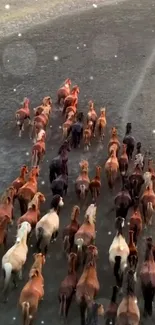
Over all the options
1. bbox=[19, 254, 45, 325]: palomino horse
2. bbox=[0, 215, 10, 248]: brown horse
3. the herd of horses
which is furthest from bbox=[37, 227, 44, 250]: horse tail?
bbox=[19, 254, 45, 325]: palomino horse

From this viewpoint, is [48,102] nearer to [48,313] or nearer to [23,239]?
[23,239]

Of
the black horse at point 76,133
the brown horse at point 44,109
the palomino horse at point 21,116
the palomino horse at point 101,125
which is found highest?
the brown horse at point 44,109

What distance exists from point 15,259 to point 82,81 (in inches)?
376

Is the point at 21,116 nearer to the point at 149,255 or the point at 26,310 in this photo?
the point at 149,255

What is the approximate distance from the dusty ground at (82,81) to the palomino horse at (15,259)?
363mm

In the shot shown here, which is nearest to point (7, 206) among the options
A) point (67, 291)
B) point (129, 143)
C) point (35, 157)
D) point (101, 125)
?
point (67, 291)

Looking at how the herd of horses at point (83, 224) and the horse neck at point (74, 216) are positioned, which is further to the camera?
the horse neck at point (74, 216)

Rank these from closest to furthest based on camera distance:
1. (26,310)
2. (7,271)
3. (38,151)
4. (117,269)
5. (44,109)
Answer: (26,310), (7,271), (117,269), (38,151), (44,109)

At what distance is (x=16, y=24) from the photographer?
2169 centimetres

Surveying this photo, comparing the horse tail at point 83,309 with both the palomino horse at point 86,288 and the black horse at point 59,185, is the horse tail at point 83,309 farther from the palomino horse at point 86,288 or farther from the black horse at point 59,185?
the black horse at point 59,185

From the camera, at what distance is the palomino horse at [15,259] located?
9756mm

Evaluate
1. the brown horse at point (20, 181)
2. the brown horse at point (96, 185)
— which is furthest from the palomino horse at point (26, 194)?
the brown horse at point (96, 185)

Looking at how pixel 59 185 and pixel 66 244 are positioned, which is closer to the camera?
pixel 66 244

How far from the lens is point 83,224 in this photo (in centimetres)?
1073
